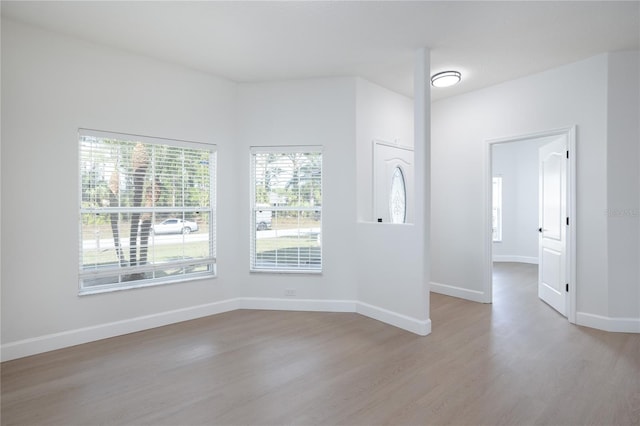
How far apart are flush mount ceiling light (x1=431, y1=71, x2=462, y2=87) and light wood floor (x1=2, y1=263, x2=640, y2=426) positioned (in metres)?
2.86

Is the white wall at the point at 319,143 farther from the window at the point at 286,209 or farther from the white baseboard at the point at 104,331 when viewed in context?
the white baseboard at the point at 104,331

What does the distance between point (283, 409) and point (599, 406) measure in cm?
204

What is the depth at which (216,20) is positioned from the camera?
2959mm

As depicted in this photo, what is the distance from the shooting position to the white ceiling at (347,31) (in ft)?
9.12

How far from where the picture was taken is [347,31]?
315 cm

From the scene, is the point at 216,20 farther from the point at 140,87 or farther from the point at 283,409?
the point at 283,409

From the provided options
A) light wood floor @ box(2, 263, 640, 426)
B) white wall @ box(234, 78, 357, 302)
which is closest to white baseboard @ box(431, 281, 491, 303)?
light wood floor @ box(2, 263, 640, 426)

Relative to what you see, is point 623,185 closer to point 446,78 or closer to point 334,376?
point 446,78

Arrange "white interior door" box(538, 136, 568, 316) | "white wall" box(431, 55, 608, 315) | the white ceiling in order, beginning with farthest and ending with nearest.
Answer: "white interior door" box(538, 136, 568, 316)
"white wall" box(431, 55, 608, 315)
the white ceiling

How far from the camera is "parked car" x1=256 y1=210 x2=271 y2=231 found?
14.3ft

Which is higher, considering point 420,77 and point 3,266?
point 420,77

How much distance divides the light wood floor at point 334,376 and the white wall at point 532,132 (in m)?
0.57

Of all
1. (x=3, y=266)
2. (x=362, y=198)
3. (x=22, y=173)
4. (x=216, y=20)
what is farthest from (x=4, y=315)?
(x=362, y=198)

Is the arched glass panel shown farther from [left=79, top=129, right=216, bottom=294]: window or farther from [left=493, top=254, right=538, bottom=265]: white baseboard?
[left=493, top=254, right=538, bottom=265]: white baseboard
